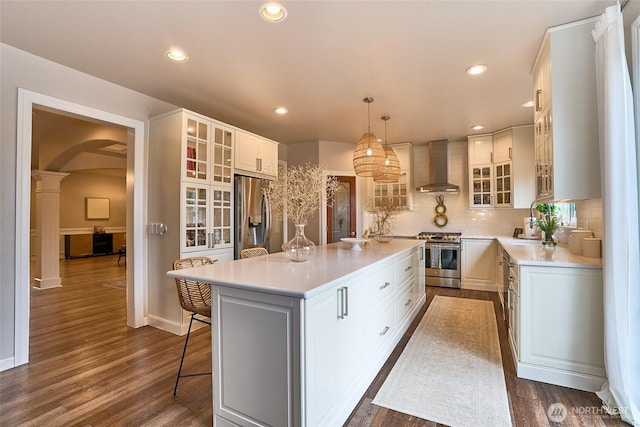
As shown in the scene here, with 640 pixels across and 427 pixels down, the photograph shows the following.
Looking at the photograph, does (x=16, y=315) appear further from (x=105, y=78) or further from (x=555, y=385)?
(x=555, y=385)

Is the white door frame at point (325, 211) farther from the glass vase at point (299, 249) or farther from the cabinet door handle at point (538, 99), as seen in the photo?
the cabinet door handle at point (538, 99)

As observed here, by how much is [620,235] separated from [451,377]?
144 cm

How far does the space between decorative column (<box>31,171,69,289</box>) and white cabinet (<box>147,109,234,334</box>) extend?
3.28 meters

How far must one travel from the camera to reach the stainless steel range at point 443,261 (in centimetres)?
514

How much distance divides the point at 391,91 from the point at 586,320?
8.59 feet

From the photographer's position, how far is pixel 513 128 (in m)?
4.66

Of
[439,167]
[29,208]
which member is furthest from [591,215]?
[29,208]

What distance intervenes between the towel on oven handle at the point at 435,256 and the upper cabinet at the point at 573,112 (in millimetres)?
3034

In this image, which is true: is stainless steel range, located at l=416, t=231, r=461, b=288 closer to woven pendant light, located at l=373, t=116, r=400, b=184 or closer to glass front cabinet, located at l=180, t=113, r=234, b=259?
woven pendant light, located at l=373, t=116, r=400, b=184

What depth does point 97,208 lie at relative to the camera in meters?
9.89

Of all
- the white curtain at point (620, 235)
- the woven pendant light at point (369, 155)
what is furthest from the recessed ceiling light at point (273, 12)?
the white curtain at point (620, 235)

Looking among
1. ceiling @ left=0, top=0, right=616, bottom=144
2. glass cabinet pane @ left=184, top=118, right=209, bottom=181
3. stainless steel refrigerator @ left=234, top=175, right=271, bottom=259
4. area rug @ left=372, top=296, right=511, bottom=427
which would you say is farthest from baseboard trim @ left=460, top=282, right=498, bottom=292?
glass cabinet pane @ left=184, top=118, right=209, bottom=181

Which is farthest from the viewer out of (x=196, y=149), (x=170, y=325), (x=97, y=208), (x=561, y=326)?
(x=97, y=208)
